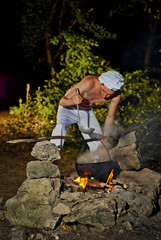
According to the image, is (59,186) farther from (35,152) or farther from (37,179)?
(35,152)

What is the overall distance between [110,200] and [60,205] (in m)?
0.71

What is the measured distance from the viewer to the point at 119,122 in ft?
27.5

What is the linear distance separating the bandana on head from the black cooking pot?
1196 mm

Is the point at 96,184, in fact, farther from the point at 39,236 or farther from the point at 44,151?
the point at 39,236

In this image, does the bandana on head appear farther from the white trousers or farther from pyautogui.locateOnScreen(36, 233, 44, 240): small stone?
pyautogui.locateOnScreen(36, 233, 44, 240): small stone

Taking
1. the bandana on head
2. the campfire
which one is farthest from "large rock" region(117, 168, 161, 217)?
the bandana on head

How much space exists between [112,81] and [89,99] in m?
0.79

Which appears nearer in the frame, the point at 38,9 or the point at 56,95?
the point at 56,95

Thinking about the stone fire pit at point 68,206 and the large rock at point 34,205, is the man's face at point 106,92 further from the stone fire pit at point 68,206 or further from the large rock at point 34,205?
the large rock at point 34,205

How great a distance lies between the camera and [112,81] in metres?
4.71

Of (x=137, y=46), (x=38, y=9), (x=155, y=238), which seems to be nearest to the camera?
(x=155, y=238)

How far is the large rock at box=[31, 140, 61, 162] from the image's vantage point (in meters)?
4.40

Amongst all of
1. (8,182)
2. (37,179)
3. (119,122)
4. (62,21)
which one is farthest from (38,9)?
(37,179)

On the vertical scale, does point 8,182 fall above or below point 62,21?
below
